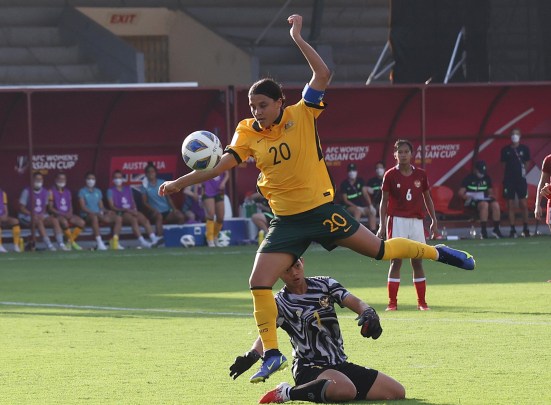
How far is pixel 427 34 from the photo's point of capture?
29.5 m

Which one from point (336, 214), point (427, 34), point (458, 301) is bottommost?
point (458, 301)

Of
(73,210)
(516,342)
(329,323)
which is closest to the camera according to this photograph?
(329,323)

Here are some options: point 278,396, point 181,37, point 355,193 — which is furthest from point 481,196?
point 278,396

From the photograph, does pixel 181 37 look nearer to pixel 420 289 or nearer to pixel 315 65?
pixel 420 289

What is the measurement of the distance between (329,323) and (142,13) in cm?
2933

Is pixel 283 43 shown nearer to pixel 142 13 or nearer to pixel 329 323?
pixel 142 13

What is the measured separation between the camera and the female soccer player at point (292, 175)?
9070 millimetres

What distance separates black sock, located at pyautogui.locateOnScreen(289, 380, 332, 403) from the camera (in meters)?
8.46

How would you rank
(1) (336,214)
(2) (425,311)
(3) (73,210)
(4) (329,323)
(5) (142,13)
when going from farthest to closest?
(5) (142,13) → (3) (73,210) → (2) (425,311) → (1) (336,214) → (4) (329,323)

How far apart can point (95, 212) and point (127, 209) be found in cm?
80

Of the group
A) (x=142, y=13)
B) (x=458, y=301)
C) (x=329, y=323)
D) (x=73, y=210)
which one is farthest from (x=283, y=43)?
(x=329, y=323)

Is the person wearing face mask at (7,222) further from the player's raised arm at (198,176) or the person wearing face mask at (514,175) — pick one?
the player's raised arm at (198,176)

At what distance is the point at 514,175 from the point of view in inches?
1177

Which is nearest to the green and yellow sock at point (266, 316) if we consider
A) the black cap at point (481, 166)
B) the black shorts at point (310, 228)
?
the black shorts at point (310, 228)
